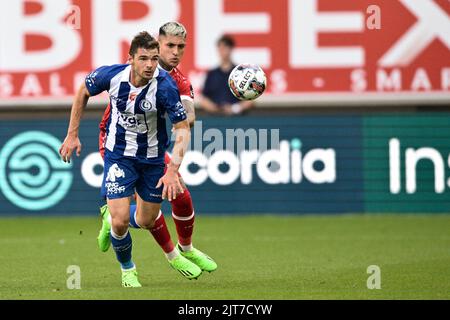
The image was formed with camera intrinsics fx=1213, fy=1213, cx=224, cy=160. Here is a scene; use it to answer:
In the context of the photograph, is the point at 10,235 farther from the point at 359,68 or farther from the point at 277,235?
the point at 359,68

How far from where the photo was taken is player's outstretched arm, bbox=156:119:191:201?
9094mm

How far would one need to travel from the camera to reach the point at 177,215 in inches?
A: 416

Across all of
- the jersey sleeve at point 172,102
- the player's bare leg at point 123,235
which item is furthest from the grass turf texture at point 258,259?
the jersey sleeve at point 172,102

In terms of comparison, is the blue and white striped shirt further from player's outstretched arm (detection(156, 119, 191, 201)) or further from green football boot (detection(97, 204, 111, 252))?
green football boot (detection(97, 204, 111, 252))

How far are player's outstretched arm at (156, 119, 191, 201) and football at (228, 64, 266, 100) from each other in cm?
119

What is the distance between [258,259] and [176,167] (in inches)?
124

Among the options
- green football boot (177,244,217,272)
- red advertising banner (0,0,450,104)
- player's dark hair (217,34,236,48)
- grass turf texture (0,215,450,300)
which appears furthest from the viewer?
red advertising banner (0,0,450,104)

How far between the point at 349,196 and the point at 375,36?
2.50m

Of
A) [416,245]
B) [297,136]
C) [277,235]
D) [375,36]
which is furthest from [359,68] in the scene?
[416,245]

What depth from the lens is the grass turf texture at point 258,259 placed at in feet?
30.2
